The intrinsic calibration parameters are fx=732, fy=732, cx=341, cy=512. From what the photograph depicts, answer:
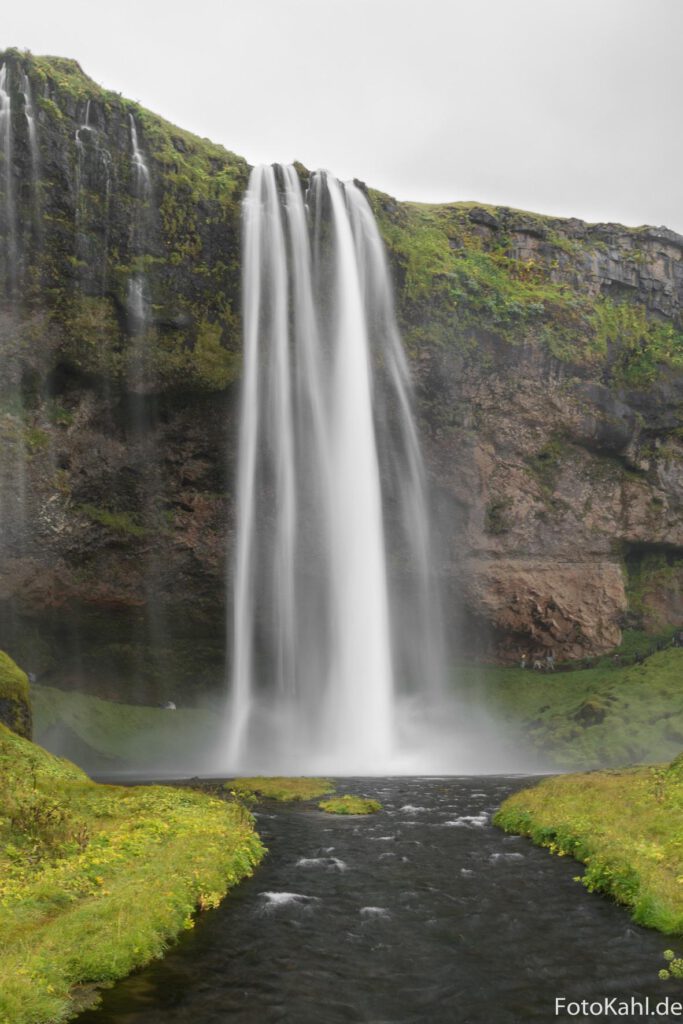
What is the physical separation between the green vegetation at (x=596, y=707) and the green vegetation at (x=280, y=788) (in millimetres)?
21263

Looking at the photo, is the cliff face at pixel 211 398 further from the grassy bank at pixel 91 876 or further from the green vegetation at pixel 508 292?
the grassy bank at pixel 91 876

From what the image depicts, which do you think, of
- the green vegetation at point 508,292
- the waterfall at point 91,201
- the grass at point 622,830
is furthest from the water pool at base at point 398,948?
the green vegetation at point 508,292

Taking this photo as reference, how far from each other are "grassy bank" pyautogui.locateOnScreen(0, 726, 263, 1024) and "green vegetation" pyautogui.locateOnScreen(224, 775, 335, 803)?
702 cm

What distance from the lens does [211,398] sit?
158ft

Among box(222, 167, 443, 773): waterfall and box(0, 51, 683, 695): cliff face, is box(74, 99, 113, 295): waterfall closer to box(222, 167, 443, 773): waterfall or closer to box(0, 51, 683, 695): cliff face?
box(0, 51, 683, 695): cliff face

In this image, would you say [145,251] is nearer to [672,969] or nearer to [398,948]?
[398,948]

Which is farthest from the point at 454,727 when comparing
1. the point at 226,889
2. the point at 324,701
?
the point at 226,889

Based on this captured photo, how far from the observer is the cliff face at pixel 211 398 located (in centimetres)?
4459

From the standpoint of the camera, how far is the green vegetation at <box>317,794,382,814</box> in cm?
2408

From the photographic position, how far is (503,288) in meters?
60.1

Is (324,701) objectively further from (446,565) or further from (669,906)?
(669,906)

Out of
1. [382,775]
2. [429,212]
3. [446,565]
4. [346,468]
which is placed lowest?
[382,775]

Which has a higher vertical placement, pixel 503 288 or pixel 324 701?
pixel 503 288

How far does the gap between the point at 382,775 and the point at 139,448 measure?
25620mm
